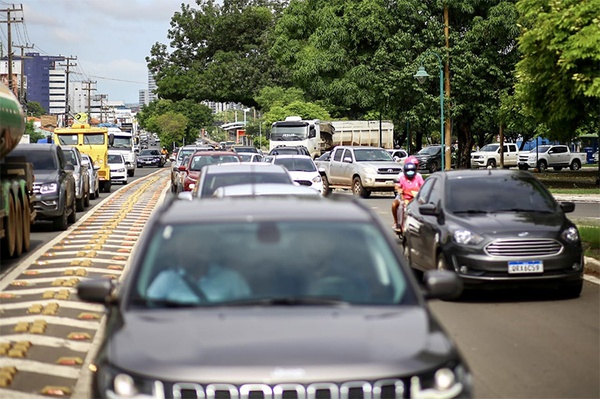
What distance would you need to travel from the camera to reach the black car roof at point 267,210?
6.30 metres

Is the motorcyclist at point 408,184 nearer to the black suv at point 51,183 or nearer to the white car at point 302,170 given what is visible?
the black suv at point 51,183

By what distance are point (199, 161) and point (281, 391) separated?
85.8 feet

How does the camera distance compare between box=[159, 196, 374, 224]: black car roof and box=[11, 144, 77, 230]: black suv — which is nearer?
box=[159, 196, 374, 224]: black car roof

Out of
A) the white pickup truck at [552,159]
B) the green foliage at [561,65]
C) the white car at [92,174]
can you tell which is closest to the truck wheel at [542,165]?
the white pickup truck at [552,159]

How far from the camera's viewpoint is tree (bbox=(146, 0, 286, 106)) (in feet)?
336

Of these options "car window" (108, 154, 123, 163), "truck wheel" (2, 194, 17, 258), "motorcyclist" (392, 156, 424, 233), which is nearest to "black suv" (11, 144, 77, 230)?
"truck wheel" (2, 194, 17, 258)

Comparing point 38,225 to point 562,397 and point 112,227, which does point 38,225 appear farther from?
point 562,397

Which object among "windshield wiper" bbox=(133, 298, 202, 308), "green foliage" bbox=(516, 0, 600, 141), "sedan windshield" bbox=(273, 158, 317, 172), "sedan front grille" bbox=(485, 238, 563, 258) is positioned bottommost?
"sedan front grille" bbox=(485, 238, 563, 258)

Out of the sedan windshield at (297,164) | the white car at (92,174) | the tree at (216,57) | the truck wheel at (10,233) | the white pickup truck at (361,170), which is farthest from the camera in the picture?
the tree at (216,57)

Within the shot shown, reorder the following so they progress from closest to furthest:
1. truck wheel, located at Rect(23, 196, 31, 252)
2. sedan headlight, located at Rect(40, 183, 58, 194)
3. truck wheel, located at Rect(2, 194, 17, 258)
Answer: truck wheel, located at Rect(2, 194, 17, 258), truck wheel, located at Rect(23, 196, 31, 252), sedan headlight, located at Rect(40, 183, 58, 194)

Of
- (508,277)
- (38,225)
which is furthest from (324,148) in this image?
(508,277)

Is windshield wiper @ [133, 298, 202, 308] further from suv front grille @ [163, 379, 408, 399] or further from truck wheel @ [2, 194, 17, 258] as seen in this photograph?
truck wheel @ [2, 194, 17, 258]

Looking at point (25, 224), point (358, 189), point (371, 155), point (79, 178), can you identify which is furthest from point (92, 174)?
point (25, 224)

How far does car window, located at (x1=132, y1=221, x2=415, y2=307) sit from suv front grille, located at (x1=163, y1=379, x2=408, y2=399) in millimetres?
963
